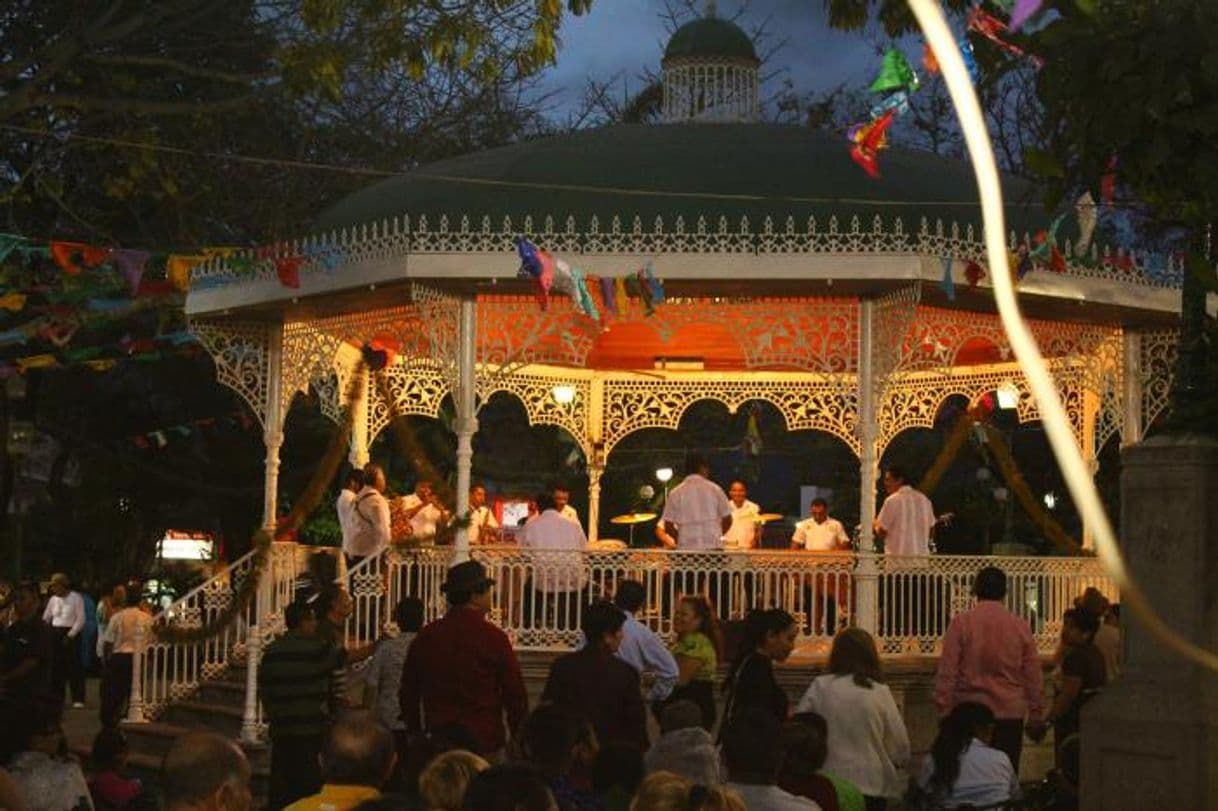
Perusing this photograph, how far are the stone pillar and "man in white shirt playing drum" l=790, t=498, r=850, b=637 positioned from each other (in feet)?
24.7

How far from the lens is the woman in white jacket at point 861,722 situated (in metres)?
11.0

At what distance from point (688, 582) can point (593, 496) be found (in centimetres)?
412

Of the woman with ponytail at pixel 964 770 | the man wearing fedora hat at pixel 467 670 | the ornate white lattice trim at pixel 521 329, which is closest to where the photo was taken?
A: the woman with ponytail at pixel 964 770

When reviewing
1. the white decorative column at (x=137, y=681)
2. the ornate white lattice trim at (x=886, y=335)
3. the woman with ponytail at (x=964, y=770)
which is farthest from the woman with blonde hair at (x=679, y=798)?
the white decorative column at (x=137, y=681)

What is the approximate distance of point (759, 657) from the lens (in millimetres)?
11875

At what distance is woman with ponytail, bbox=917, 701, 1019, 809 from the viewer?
10641mm

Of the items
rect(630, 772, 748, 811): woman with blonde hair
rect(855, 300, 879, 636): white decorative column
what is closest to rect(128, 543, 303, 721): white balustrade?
rect(855, 300, 879, 636): white decorative column

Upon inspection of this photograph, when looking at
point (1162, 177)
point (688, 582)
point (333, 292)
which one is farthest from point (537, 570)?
point (1162, 177)

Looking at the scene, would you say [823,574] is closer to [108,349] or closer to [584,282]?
[584,282]

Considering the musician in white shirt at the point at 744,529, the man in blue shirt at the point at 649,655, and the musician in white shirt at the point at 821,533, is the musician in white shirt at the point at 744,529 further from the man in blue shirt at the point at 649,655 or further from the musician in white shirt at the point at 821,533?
the man in blue shirt at the point at 649,655

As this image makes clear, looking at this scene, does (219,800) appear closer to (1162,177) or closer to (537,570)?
(1162,177)

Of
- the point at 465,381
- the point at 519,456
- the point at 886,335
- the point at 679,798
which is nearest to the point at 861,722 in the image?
the point at 679,798

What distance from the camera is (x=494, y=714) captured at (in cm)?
1191

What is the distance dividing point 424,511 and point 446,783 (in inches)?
538
